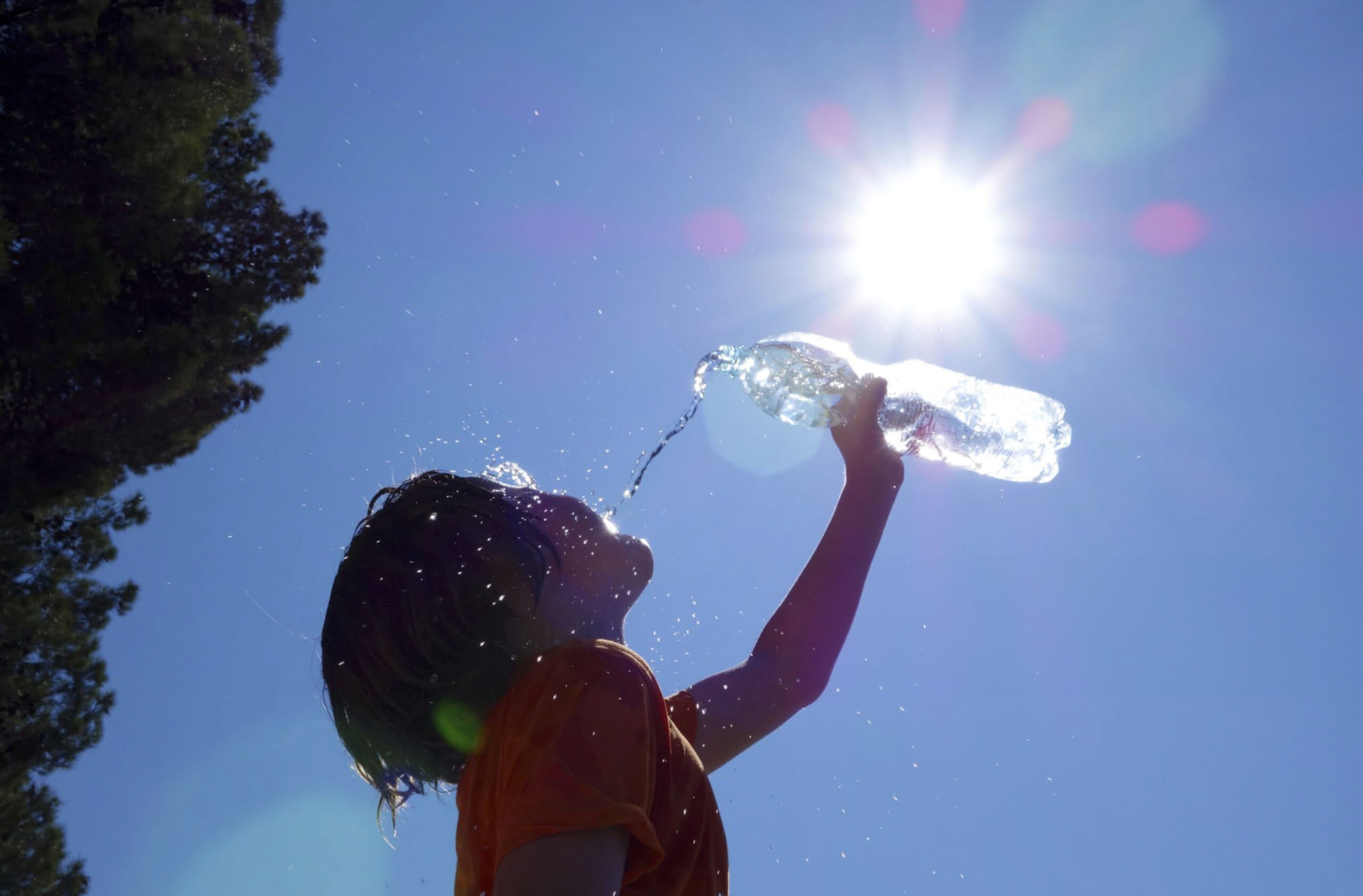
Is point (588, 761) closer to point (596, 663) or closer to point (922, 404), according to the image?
point (596, 663)

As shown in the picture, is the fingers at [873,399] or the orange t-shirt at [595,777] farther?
the fingers at [873,399]

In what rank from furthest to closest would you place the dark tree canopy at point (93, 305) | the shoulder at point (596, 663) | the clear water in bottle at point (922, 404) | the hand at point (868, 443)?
1. the dark tree canopy at point (93, 305)
2. the clear water in bottle at point (922, 404)
3. the hand at point (868, 443)
4. the shoulder at point (596, 663)

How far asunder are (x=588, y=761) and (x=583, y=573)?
30.7 inches

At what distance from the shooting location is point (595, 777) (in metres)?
1.22

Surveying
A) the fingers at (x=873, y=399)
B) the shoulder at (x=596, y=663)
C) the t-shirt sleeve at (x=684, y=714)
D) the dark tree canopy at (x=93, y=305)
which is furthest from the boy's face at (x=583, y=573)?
the dark tree canopy at (x=93, y=305)

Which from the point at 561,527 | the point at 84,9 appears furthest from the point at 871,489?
the point at 84,9

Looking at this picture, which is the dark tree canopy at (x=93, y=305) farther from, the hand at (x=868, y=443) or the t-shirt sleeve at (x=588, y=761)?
the t-shirt sleeve at (x=588, y=761)

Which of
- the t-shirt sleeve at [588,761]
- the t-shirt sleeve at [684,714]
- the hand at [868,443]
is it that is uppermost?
the hand at [868,443]

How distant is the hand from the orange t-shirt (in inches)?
41.6

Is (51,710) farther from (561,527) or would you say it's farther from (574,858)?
(574,858)

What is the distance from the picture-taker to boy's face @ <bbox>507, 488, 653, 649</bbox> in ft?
6.14

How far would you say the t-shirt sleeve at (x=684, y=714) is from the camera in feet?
5.96

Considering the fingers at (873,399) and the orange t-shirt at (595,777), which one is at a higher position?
the fingers at (873,399)

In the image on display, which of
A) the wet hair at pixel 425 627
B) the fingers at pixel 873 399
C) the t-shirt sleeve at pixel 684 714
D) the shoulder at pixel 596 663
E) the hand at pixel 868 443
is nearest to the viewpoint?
the shoulder at pixel 596 663
